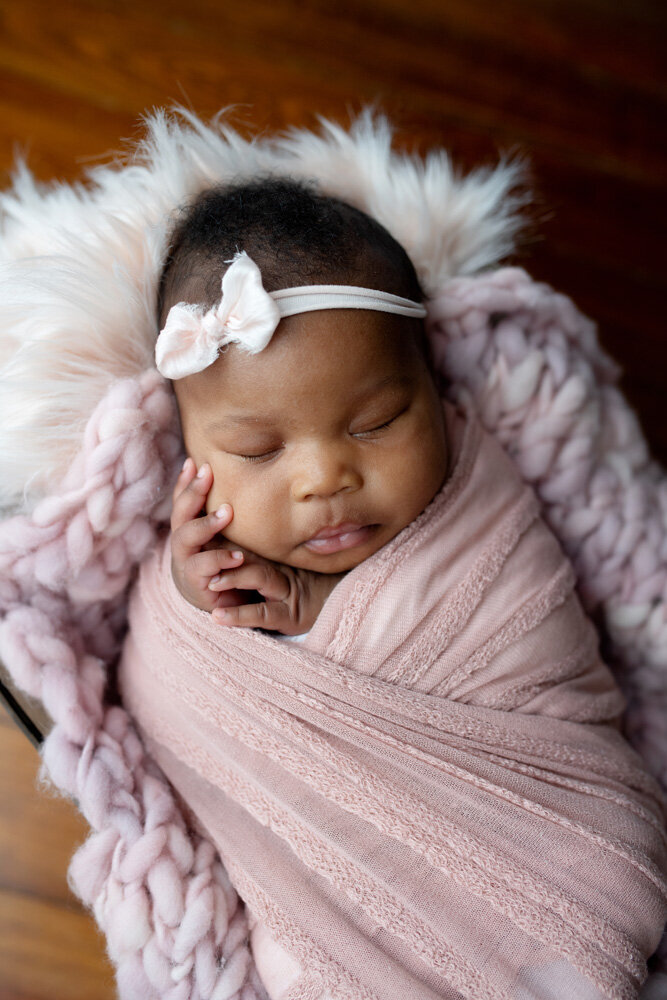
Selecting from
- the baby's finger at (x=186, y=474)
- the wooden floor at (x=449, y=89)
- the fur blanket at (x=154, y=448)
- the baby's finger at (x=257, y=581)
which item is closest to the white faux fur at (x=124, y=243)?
the fur blanket at (x=154, y=448)

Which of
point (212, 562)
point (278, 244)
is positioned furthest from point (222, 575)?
point (278, 244)

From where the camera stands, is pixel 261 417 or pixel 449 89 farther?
pixel 449 89

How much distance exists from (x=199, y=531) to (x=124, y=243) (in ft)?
1.16

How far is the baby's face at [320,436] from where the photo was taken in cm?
82

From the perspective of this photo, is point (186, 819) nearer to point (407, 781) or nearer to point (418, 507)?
point (407, 781)

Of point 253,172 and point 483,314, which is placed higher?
point 253,172

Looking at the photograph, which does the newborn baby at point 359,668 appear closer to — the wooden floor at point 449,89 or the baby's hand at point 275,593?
the baby's hand at point 275,593

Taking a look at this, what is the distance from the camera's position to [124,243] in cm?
96

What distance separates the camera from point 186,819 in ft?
3.05

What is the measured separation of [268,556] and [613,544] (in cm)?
47

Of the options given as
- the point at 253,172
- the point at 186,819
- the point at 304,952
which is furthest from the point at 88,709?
the point at 253,172

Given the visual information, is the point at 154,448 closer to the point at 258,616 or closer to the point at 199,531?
the point at 199,531

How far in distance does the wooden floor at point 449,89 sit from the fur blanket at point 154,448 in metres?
0.35

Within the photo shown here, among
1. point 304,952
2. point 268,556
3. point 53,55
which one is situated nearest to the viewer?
point 304,952
